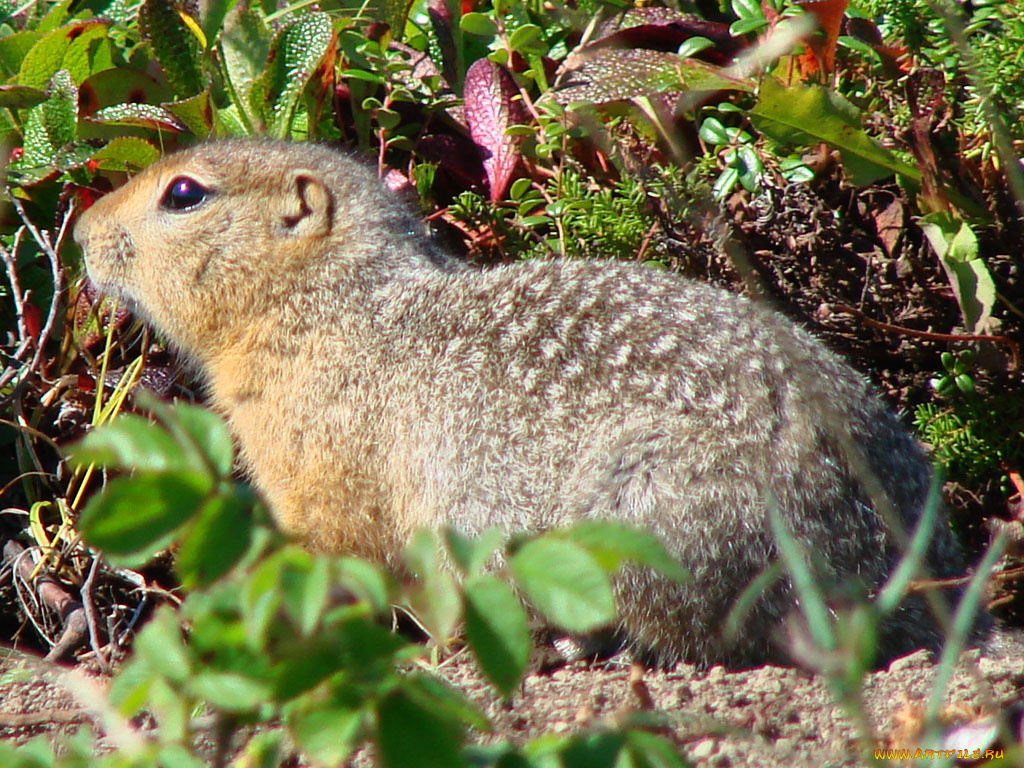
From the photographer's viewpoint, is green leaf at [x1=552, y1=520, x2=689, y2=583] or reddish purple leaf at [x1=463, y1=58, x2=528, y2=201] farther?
reddish purple leaf at [x1=463, y1=58, x2=528, y2=201]

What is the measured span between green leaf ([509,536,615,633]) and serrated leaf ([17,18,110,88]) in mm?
4420

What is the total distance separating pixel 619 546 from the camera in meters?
1.75

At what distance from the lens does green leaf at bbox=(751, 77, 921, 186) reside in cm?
473

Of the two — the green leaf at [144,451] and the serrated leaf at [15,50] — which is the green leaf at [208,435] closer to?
the green leaf at [144,451]

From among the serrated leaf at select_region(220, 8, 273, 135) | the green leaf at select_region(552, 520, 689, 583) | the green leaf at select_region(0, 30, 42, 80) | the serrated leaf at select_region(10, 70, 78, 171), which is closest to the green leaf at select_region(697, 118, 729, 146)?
the serrated leaf at select_region(220, 8, 273, 135)

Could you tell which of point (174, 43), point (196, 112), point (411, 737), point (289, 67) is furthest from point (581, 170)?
point (411, 737)

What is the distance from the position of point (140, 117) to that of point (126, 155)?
0.19 m

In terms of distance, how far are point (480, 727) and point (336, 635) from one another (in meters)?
0.26

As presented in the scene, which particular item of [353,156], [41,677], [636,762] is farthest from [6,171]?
[636,762]

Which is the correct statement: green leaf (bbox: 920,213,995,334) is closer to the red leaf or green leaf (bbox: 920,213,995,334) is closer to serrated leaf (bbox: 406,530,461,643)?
the red leaf

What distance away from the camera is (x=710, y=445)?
11.7 feet

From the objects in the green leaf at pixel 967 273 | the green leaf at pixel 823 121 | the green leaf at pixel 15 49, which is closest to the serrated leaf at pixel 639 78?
the green leaf at pixel 823 121

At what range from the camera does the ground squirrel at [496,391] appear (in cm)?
355

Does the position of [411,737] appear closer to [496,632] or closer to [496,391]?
[496,632]
